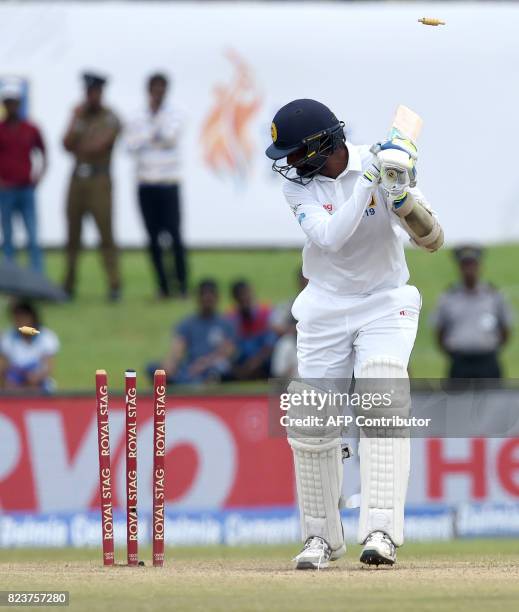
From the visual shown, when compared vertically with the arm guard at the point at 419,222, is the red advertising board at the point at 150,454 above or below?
below

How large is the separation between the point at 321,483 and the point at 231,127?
1116 centimetres

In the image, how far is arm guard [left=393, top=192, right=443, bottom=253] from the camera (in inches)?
276

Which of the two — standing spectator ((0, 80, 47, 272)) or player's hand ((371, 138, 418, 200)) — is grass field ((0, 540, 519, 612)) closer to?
player's hand ((371, 138, 418, 200))

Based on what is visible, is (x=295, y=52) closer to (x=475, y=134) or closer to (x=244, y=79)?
A: (x=244, y=79)

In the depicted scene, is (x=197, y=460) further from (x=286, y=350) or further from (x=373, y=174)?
(x=373, y=174)

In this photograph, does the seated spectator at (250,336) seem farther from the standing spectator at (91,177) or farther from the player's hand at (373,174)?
the player's hand at (373,174)

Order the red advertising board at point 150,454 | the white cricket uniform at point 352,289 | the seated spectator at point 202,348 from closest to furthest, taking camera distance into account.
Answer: the white cricket uniform at point 352,289, the red advertising board at point 150,454, the seated spectator at point 202,348

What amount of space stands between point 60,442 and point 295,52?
26.0 feet

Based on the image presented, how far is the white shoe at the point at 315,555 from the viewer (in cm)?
730

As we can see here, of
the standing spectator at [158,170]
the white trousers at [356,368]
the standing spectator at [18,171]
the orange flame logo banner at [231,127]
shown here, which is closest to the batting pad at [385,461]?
the white trousers at [356,368]

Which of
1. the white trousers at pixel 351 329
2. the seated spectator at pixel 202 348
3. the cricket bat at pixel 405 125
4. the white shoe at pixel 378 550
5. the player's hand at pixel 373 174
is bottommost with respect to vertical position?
the seated spectator at pixel 202 348

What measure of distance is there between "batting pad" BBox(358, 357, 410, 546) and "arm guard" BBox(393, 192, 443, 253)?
56cm

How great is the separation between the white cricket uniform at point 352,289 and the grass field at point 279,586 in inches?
38.9

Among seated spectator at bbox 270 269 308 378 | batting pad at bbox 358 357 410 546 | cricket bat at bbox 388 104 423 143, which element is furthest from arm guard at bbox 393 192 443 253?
seated spectator at bbox 270 269 308 378
